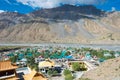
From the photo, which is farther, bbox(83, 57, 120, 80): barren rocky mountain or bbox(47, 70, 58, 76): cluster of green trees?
bbox(47, 70, 58, 76): cluster of green trees

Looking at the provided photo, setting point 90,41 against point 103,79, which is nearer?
point 103,79

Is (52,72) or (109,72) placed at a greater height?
(109,72)

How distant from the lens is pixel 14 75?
21344 millimetres

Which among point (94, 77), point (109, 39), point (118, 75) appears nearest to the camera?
point (118, 75)

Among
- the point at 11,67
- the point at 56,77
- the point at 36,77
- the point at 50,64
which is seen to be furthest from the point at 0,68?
the point at 50,64

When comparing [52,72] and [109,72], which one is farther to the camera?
[52,72]

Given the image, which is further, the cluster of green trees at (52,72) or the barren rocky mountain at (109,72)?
the cluster of green trees at (52,72)

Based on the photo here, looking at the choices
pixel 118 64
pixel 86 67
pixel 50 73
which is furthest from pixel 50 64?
pixel 118 64

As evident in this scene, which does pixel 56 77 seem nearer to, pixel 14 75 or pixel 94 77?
pixel 94 77

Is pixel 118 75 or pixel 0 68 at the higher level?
pixel 0 68

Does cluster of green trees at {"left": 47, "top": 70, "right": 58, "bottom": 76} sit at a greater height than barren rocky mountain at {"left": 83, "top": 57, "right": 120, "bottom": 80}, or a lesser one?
lesser

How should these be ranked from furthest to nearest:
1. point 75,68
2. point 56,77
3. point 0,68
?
point 75,68 → point 56,77 → point 0,68

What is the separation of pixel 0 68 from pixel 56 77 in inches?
941

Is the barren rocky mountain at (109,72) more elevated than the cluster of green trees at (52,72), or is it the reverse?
the barren rocky mountain at (109,72)
